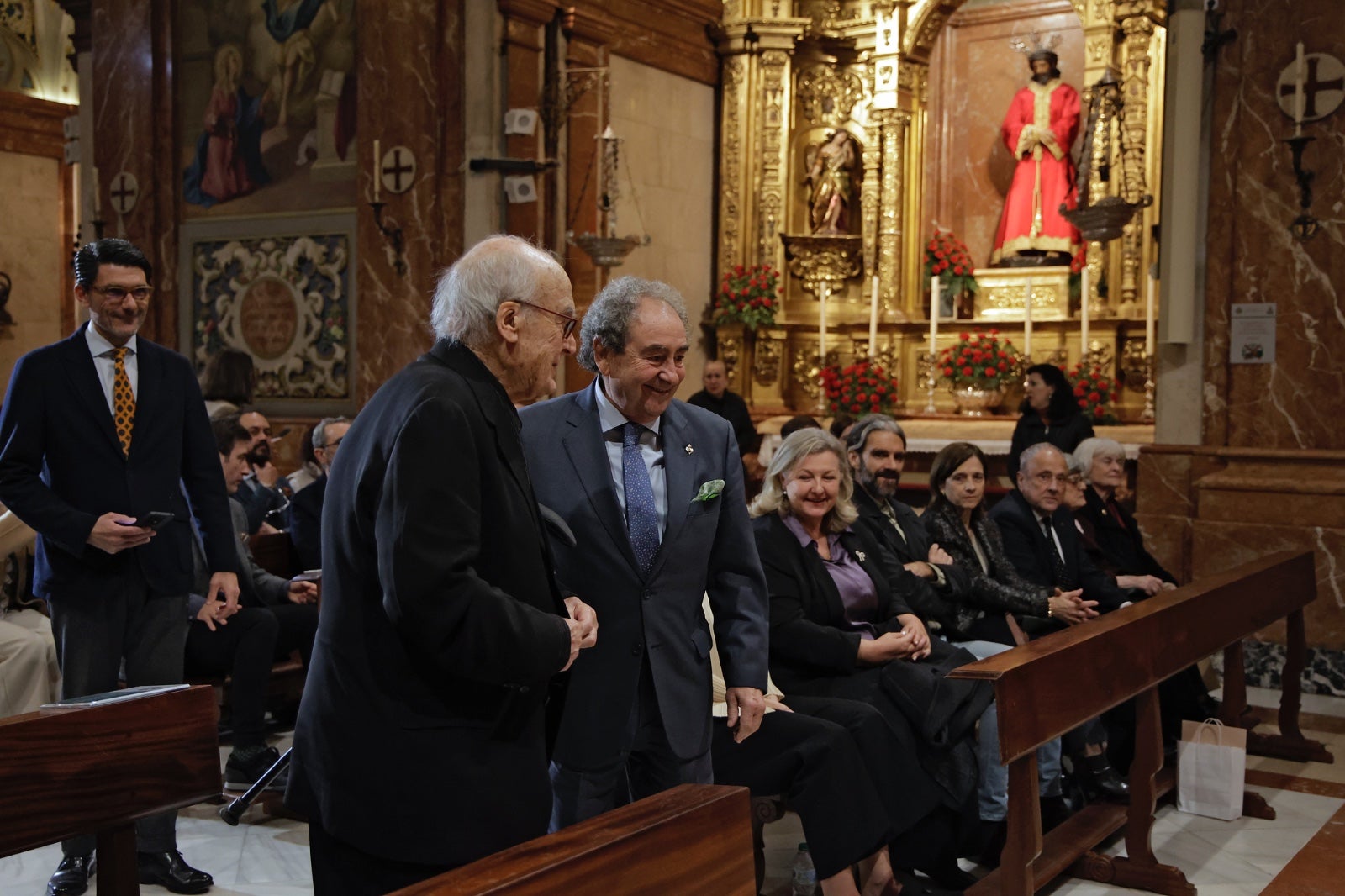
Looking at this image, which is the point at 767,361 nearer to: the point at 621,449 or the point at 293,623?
the point at 293,623

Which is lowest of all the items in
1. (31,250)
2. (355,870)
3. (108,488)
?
(355,870)

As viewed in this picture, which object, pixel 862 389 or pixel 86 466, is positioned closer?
pixel 86 466

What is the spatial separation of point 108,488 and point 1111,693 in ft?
9.72

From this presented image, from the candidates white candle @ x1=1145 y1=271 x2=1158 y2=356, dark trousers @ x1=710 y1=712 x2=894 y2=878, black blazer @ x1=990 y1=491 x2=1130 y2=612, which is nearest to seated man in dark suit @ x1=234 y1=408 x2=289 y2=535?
dark trousers @ x1=710 y1=712 x2=894 y2=878

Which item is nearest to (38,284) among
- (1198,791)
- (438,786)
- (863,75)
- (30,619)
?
(863,75)

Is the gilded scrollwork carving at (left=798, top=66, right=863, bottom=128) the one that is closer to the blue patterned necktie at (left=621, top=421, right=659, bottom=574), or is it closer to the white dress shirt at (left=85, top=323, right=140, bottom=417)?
the white dress shirt at (left=85, top=323, right=140, bottom=417)

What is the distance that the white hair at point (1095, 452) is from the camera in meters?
6.32

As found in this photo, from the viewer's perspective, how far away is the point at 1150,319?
10055 millimetres

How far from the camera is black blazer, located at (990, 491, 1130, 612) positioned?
557cm

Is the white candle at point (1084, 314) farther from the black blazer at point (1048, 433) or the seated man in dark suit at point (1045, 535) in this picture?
the seated man in dark suit at point (1045, 535)

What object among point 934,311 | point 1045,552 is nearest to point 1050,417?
point 1045,552

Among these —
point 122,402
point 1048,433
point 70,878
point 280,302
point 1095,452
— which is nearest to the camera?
point 122,402

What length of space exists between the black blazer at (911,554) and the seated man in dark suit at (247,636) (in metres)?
2.25

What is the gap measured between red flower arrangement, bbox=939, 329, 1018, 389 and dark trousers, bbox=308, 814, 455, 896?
8843 millimetres
